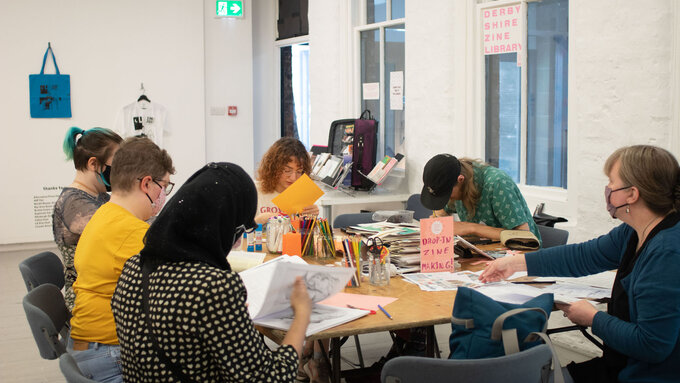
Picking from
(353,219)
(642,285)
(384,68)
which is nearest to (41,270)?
(353,219)

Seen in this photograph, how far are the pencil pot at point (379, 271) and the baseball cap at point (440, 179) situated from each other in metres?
0.80

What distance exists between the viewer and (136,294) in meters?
1.61

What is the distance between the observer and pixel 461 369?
1.54 m

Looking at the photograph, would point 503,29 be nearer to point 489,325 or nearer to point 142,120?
point 489,325

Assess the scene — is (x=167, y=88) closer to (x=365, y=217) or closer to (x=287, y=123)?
(x=287, y=123)

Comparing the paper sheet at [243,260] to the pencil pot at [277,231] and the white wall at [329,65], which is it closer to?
the pencil pot at [277,231]

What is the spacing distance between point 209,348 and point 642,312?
1.22 metres

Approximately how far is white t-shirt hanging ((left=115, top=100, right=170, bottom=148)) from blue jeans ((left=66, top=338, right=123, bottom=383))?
5.46 metres

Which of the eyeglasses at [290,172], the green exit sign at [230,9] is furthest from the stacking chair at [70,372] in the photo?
the green exit sign at [230,9]

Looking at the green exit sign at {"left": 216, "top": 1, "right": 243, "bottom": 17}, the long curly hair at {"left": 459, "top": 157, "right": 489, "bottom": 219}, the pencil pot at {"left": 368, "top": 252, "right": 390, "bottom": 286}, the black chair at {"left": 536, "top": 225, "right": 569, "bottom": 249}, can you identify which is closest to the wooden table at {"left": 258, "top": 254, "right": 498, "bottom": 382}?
the pencil pot at {"left": 368, "top": 252, "right": 390, "bottom": 286}

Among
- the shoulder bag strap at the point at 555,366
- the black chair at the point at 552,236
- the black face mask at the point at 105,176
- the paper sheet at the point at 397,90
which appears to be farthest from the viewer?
the paper sheet at the point at 397,90

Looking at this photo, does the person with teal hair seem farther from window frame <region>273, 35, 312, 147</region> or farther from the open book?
window frame <region>273, 35, 312, 147</region>

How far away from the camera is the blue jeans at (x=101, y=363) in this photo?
215 cm

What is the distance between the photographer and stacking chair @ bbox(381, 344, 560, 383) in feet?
5.07
